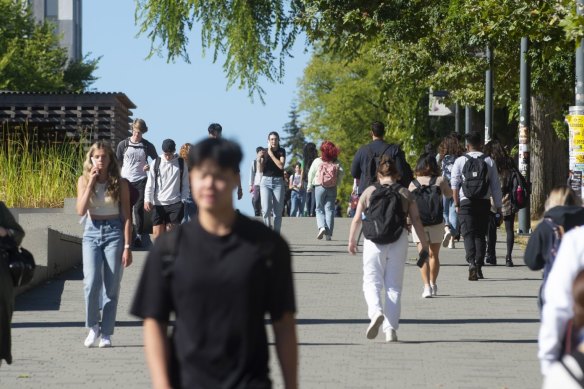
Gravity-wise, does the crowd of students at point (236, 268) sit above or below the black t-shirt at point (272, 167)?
below

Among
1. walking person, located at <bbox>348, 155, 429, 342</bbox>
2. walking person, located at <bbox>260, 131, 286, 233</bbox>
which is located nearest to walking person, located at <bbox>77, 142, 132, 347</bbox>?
walking person, located at <bbox>348, 155, 429, 342</bbox>

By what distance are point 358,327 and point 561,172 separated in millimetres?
21524

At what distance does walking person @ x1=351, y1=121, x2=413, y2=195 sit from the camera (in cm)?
1611

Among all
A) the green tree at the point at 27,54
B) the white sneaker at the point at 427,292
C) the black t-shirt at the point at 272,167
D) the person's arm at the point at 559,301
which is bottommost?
the white sneaker at the point at 427,292

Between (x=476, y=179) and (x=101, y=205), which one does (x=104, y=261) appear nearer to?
(x=101, y=205)

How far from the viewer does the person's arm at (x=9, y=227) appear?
7730mm

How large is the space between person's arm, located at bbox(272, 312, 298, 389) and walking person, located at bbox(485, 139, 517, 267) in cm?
1351

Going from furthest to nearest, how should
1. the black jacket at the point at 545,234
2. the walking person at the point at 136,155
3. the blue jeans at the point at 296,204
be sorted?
the blue jeans at the point at 296,204
the walking person at the point at 136,155
the black jacket at the point at 545,234

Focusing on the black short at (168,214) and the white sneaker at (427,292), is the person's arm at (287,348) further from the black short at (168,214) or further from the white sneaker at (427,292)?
the black short at (168,214)

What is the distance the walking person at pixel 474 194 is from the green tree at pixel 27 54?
52533 millimetres

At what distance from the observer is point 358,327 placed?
1241 centimetres

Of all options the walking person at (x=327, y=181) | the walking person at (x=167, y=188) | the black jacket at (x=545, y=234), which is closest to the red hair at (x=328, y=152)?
the walking person at (x=327, y=181)

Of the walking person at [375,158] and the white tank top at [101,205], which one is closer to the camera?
the white tank top at [101,205]

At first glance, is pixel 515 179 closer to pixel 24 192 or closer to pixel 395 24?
pixel 24 192
